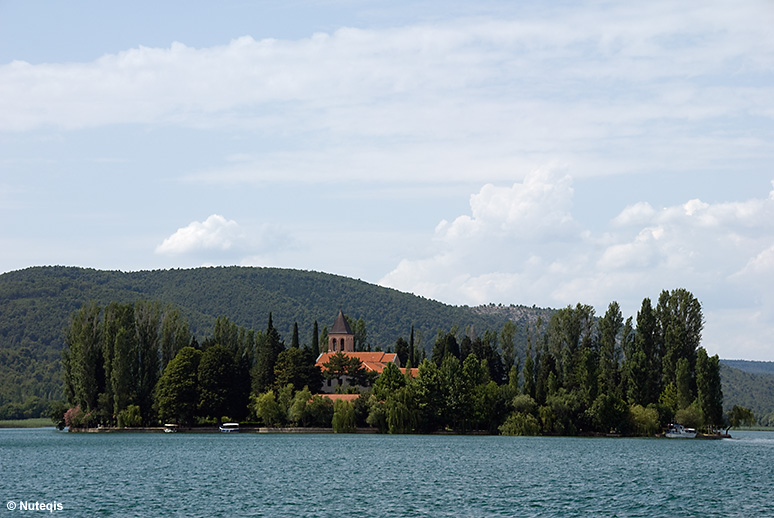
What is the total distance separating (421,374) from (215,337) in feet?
110

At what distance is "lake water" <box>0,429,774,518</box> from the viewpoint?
38219 millimetres

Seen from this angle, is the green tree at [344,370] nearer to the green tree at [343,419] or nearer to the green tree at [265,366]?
the green tree at [265,366]

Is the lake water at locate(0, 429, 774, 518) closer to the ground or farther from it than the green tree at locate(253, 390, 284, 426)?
closer to the ground

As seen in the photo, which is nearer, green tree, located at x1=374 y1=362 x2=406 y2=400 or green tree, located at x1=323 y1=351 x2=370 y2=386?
green tree, located at x1=374 y1=362 x2=406 y2=400

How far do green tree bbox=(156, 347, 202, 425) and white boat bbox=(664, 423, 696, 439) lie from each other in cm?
5212

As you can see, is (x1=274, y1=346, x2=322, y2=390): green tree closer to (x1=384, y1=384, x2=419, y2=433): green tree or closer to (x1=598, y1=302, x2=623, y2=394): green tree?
(x1=384, y1=384, x2=419, y2=433): green tree

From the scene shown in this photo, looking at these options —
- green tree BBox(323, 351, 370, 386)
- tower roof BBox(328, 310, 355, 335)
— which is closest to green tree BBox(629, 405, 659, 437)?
green tree BBox(323, 351, 370, 386)

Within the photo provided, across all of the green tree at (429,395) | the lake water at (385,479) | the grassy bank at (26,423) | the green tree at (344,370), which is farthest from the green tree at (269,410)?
the grassy bank at (26,423)

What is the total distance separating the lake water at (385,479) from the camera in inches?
1505

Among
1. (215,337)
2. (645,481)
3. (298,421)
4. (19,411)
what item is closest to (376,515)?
(645,481)

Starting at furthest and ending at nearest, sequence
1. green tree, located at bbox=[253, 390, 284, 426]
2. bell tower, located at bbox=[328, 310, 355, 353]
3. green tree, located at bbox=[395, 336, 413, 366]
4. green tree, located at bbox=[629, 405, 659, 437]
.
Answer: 1. bell tower, located at bbox=[328, 310, 355, 353]
2. green tree, located at bbox=[395, 336, 413, 366]
3. green tree, located at bbox=[253, 390, 284, 426]
4. green tree, located at bbox=[629, 405, 659, 437]

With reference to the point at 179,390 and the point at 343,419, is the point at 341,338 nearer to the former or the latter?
the point at 343,419

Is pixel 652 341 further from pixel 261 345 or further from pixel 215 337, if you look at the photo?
pixel 215 337

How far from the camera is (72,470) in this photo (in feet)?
176
